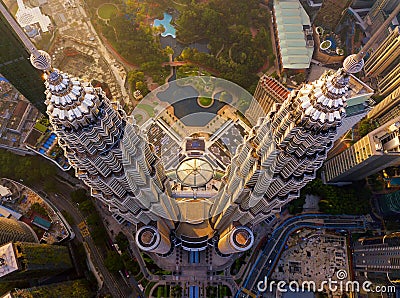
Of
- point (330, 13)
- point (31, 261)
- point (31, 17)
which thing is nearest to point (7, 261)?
point (31, 261)

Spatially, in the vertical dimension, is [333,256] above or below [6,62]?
below

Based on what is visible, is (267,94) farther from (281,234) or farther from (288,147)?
(288,147)

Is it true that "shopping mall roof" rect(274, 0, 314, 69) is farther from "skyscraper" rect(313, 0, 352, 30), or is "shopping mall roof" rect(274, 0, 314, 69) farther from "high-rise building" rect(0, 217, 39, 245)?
"high-rise building" rect(0, 217, 39, 245)

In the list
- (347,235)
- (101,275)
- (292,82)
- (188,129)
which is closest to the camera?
(101,275)

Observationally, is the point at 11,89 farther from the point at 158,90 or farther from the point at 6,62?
the point at 158,90

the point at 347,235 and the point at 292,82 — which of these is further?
the point at 292,82

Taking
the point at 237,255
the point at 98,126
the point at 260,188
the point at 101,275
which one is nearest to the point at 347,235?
the point at 237,255
